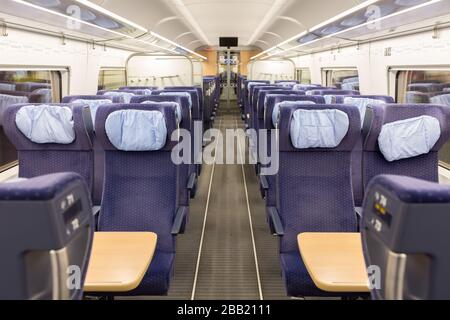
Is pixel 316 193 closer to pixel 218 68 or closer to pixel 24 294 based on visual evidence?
pixel 24 294

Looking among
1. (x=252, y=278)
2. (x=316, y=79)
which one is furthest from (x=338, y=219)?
(x=316, y=79)

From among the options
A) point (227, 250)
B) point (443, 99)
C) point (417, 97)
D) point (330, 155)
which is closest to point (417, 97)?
point (417, 97)

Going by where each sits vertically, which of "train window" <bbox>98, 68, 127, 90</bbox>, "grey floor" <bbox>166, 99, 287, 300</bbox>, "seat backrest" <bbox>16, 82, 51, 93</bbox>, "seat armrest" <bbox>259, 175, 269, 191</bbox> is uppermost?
"train window" <bbox>98, 68, 127, 90</bbox>

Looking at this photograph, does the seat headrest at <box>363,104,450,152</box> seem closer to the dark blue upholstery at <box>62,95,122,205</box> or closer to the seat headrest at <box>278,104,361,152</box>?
the seat headrest at <box>278,104,361,152</box>

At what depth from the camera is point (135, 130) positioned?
2938 millimetres

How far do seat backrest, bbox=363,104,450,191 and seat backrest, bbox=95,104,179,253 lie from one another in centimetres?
138

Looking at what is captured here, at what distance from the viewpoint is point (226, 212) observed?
17.9 feet

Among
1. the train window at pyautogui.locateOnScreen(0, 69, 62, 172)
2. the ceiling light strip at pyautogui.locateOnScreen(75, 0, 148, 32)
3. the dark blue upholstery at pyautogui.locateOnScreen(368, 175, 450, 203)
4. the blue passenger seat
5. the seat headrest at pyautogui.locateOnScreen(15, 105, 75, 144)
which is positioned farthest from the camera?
the ceiling light strip at pyautogui.locateOnScreen(75, 0, 148, 32)

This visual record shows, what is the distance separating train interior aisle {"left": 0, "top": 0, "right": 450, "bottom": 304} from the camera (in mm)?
986

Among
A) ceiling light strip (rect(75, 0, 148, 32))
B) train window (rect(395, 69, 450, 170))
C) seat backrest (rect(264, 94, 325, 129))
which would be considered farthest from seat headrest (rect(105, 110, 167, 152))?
train window (rect(395, 69, 450, 170))

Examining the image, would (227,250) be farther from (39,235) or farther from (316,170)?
(39,235)

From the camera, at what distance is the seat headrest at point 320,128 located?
295 cm

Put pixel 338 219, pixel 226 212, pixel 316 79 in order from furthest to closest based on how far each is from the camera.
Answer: pixel 316 79, pixel 226 212, pixel 338 219

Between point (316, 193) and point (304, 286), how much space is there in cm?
66
